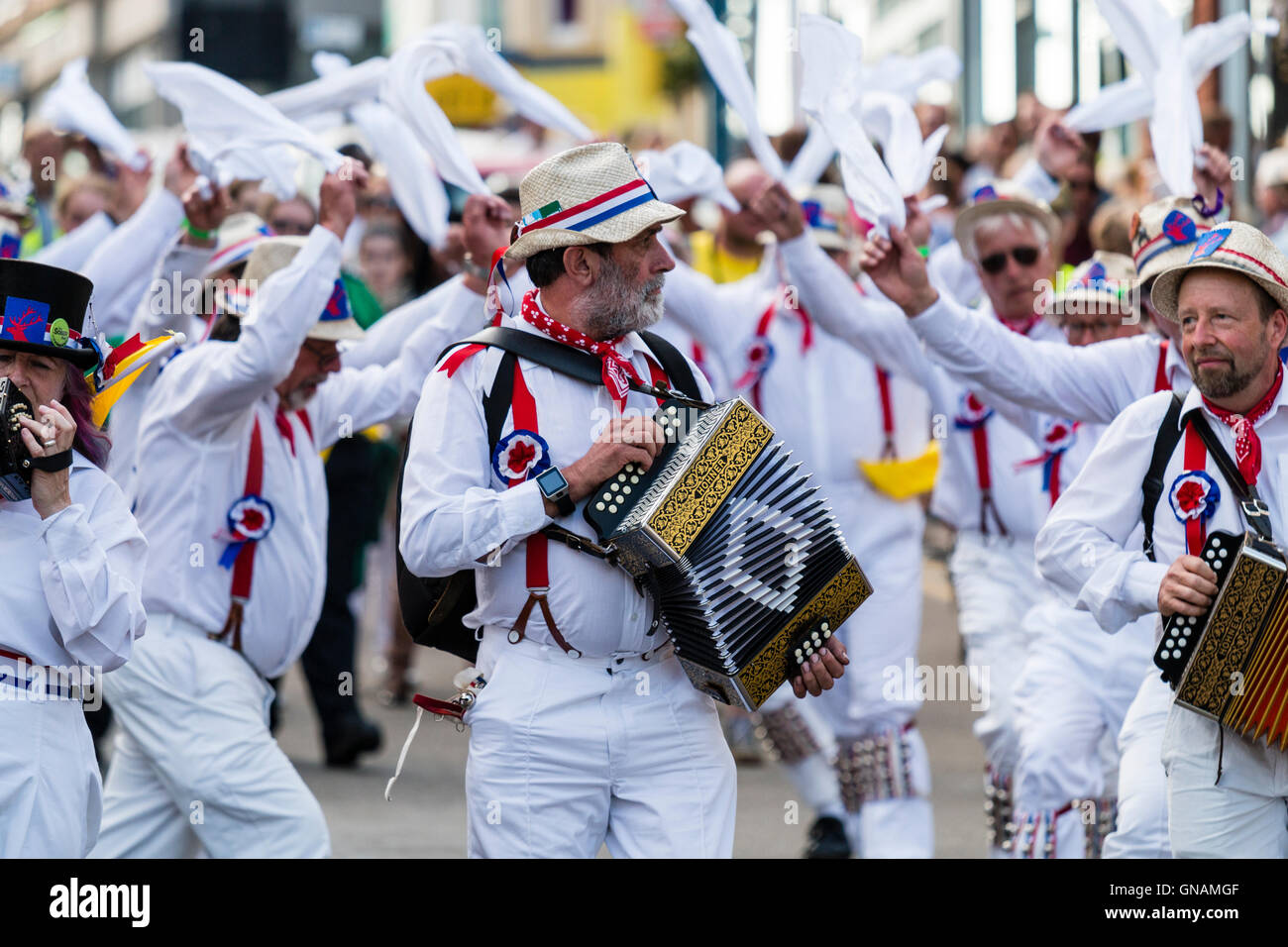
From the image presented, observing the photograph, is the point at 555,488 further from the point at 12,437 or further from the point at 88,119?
the point at 88,119

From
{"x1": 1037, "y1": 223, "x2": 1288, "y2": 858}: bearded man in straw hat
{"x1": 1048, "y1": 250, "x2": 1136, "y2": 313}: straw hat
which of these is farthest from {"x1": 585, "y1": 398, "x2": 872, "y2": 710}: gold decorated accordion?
{"x1": 1048, "y1": 250, "x2": 1136, "y2": 313}: straw hat

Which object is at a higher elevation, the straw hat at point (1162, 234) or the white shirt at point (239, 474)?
the straw hat at point (1162, 234)

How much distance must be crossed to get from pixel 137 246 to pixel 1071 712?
11.8 feet

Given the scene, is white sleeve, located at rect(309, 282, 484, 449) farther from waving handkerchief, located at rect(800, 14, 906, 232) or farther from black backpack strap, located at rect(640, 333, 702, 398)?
black backpack strap, located at rect(640, 333, 702, 398)

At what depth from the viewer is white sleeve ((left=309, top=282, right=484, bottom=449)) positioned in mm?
6742

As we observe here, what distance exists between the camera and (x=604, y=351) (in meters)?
4.95

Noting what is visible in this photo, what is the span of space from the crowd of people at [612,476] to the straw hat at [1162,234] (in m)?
0.02

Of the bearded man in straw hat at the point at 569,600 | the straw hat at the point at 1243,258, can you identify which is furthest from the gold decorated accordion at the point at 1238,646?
the bearded man in straw hat at the point at 569,600

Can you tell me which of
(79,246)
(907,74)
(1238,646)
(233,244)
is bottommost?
(1238,646)

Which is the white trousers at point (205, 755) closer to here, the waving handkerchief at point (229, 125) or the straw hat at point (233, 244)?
the straw hat at point (233, 244)

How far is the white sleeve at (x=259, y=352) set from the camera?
5.85m

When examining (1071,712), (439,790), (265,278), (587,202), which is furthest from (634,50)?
(587,202)

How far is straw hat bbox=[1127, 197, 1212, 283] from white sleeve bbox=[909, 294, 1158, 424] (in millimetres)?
269

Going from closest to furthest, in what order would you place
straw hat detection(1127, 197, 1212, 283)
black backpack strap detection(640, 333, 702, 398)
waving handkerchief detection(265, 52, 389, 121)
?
black backpack strap detection(640, 333, 702, 398), straw hat detection(1127, 197, 1212, 283), waving handkerchief detection(265, 52, 389, 121)
